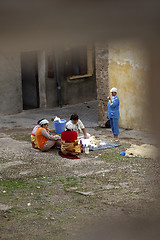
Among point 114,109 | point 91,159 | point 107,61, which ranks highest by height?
point 107,61

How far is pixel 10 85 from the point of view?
14.2m

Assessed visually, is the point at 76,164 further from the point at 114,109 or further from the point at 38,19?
the point at 38,19

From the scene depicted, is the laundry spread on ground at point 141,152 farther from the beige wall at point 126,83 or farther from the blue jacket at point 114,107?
the beige wall at point 126,83

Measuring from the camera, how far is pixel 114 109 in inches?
404

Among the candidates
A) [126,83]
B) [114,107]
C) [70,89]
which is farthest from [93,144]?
[70,89]

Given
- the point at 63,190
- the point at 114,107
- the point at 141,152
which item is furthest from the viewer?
the point at 114,107

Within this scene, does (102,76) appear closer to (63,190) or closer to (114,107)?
(114,107)

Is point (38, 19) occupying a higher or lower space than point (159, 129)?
higher

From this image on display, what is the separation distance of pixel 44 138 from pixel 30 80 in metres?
7.00

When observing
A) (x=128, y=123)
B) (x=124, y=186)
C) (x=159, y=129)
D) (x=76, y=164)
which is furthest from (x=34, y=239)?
(x=128, y=123)

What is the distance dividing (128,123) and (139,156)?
372cm

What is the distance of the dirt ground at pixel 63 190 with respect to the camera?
509 centimetres

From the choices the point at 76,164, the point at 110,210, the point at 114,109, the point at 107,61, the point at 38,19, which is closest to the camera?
the point at 38,19

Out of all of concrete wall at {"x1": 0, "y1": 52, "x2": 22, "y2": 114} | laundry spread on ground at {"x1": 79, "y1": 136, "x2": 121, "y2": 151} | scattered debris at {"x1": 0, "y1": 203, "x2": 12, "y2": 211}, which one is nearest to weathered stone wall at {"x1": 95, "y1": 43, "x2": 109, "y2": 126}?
laundry spread on ground at {"x1": 79, "y1": 136, "x2": 121, "y2": 151}
